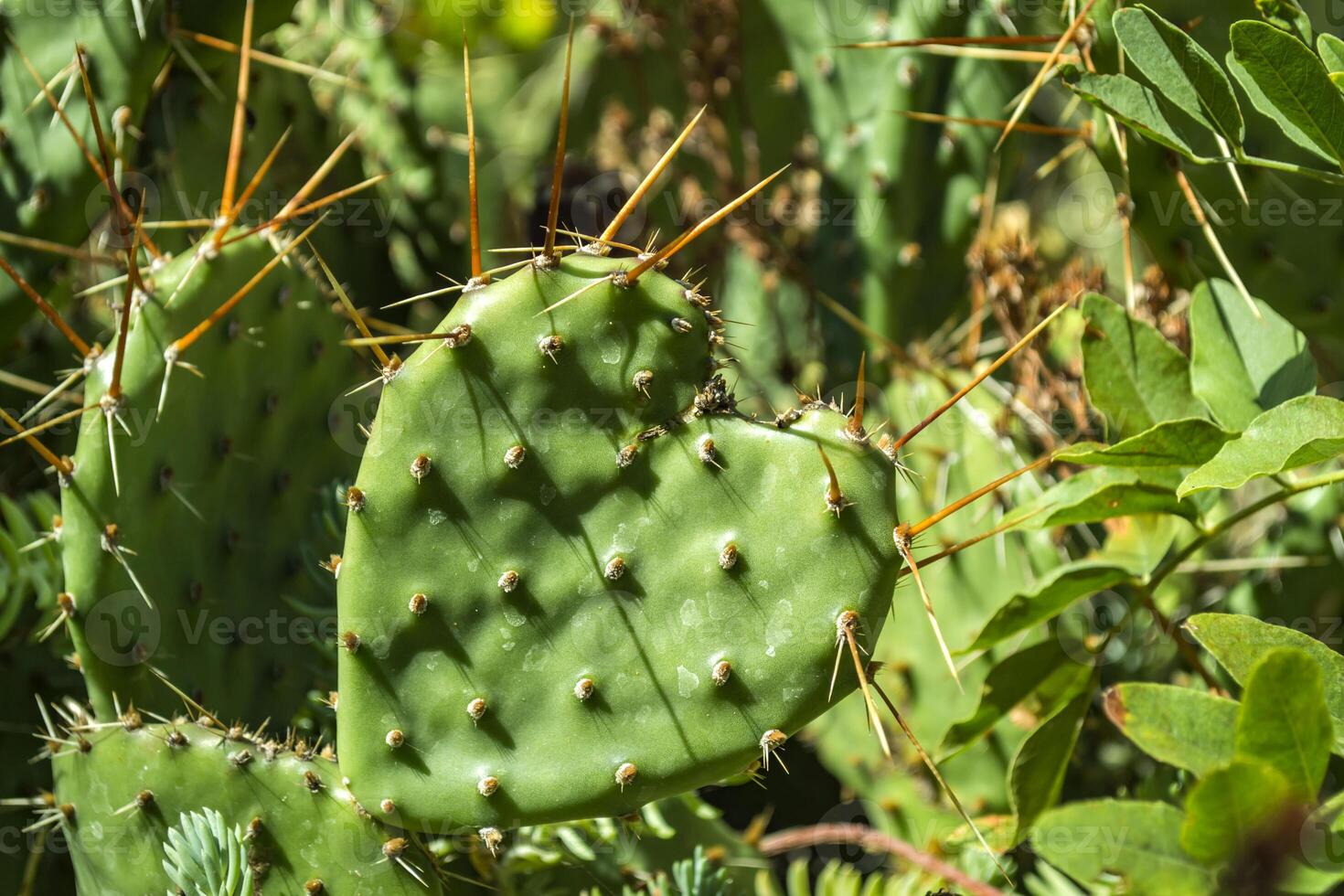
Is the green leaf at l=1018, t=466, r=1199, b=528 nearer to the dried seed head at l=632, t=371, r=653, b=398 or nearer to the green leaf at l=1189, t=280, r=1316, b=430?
the green leaf at l=1189, t=280, r=1316, b=430

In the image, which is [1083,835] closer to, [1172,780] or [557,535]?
[1172,780]

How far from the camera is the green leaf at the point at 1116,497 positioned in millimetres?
1082

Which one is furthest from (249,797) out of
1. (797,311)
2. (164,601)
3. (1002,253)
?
(797,311)

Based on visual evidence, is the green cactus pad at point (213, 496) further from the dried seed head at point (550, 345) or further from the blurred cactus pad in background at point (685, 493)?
the dried seed head at point (550, 345)

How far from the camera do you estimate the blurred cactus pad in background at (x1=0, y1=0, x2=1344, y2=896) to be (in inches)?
38.2

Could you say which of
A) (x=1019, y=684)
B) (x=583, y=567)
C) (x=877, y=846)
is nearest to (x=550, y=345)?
(x=583, y=567)

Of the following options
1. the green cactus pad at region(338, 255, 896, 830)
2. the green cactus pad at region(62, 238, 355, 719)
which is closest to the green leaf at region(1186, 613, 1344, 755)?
the green cactus pad at region(338, 255, 896, 830)

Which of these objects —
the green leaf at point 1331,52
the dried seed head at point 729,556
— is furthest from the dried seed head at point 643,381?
the green leaf at point 1331,52

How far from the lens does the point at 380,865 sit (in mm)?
1054

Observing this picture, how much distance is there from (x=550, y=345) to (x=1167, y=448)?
51 cm

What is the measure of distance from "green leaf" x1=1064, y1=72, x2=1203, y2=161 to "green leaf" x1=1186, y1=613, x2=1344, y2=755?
14.4 inches

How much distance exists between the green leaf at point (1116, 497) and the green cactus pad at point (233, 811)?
629 millimetres

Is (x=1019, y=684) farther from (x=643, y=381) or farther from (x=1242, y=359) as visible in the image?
(x=643, y=381)

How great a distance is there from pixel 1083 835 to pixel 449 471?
2.07 feet
